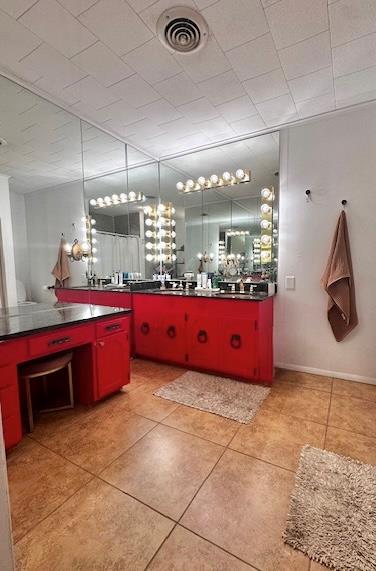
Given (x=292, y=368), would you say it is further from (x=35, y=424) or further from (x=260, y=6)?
(x=260, y=6)

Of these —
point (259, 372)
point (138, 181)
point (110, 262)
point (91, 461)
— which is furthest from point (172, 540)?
point (138, 181)

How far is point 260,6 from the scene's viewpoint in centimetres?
153

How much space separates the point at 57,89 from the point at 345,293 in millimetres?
3352

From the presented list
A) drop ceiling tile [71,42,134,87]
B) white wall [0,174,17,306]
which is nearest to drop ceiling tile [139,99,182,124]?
drop ceiling tile [71,42,134,87]

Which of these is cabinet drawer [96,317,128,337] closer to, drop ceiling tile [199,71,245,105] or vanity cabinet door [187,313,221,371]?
vanity cabinet door [187,313,221,371]

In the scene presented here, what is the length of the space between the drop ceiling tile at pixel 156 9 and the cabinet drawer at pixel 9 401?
2.50 m

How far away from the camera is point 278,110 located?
2.57 metres

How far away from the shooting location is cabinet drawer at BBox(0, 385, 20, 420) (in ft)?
5.26

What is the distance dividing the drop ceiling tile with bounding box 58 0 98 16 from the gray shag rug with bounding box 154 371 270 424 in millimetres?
2911

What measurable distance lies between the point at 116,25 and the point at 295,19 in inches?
45.2

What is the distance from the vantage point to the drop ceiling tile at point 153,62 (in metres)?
1.82

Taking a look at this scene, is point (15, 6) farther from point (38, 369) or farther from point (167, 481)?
point (167, 481)

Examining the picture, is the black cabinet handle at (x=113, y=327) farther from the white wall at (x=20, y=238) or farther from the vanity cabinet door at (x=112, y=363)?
the white wall at (x=20, y=238)

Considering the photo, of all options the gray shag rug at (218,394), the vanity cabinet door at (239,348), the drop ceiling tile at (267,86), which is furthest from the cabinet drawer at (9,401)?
the drop ceiling tile at (267,86)
